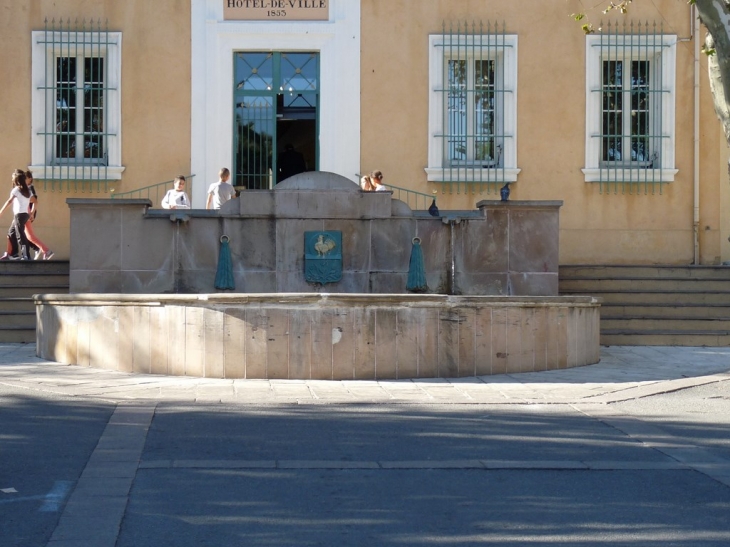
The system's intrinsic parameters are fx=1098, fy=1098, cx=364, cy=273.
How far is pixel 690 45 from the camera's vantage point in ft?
62.5

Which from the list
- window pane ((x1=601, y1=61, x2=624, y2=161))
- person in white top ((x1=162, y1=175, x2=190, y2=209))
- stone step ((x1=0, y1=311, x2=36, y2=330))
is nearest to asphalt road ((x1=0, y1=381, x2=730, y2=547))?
stone step ((x1=0, y1=311, x2=36, y2=330))

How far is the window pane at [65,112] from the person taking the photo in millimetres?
18719

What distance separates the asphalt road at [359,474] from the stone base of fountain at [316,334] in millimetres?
1726

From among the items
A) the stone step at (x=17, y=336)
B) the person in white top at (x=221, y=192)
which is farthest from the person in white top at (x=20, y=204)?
the person in white top at (x=221, y=192)

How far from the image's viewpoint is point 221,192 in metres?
16.5

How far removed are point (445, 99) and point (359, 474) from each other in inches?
502

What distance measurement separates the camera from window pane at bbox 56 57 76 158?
18719 millimetres

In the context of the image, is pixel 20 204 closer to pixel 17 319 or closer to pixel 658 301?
pixel 17 319

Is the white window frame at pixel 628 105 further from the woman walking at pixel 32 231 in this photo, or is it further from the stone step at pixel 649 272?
the woman walking at pixel 32 231

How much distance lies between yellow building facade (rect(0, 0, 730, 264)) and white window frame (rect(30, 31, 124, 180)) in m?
0.03

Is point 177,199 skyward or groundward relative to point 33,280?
skyward

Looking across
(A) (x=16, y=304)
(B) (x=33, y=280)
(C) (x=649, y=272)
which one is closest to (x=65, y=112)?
(B) (x=33, y=280)

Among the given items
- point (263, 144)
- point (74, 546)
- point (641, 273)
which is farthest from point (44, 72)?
point (74, 546)

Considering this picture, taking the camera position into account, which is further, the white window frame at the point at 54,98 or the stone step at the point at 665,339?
the white window frame at the point at 54,98
